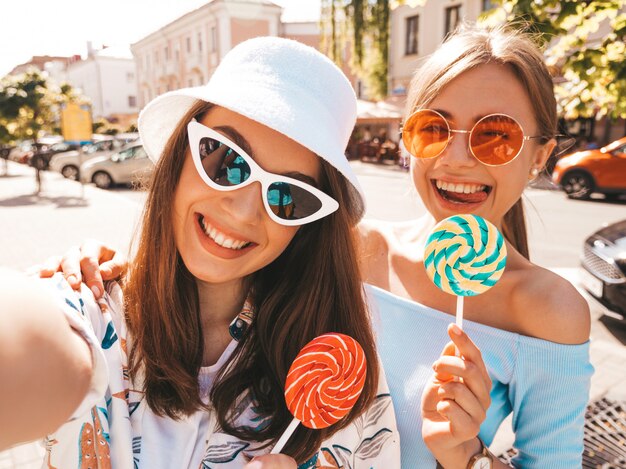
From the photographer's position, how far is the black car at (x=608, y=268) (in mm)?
4969

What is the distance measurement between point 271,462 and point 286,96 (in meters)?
1.01

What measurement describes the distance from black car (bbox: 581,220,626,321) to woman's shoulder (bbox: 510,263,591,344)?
424cm

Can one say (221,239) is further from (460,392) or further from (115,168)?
(115,168)

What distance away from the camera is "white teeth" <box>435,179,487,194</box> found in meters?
1.70

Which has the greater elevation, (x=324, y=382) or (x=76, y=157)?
(x=324, y=382)

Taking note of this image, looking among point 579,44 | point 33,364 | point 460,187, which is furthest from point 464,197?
point 579,44

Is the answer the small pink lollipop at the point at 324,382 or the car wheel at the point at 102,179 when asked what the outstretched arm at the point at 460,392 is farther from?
the car wheel at the point at 102,179

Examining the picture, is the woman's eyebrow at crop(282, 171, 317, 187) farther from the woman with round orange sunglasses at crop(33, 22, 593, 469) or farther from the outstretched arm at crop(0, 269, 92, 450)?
the outstretched arm at crop(0, 269, 92, 450)

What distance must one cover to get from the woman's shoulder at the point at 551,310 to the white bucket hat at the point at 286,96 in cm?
66

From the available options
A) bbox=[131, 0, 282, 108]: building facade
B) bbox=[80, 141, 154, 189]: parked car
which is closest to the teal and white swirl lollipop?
bbox=[80, 141, 154, 189]: parked car

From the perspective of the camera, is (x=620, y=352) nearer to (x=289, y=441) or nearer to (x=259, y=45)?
(x=289, y=441)

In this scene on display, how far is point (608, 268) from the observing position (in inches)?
202

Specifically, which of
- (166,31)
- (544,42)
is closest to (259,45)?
(544,42)

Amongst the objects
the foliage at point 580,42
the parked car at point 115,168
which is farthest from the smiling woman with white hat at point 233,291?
the parked car at point 115,168
